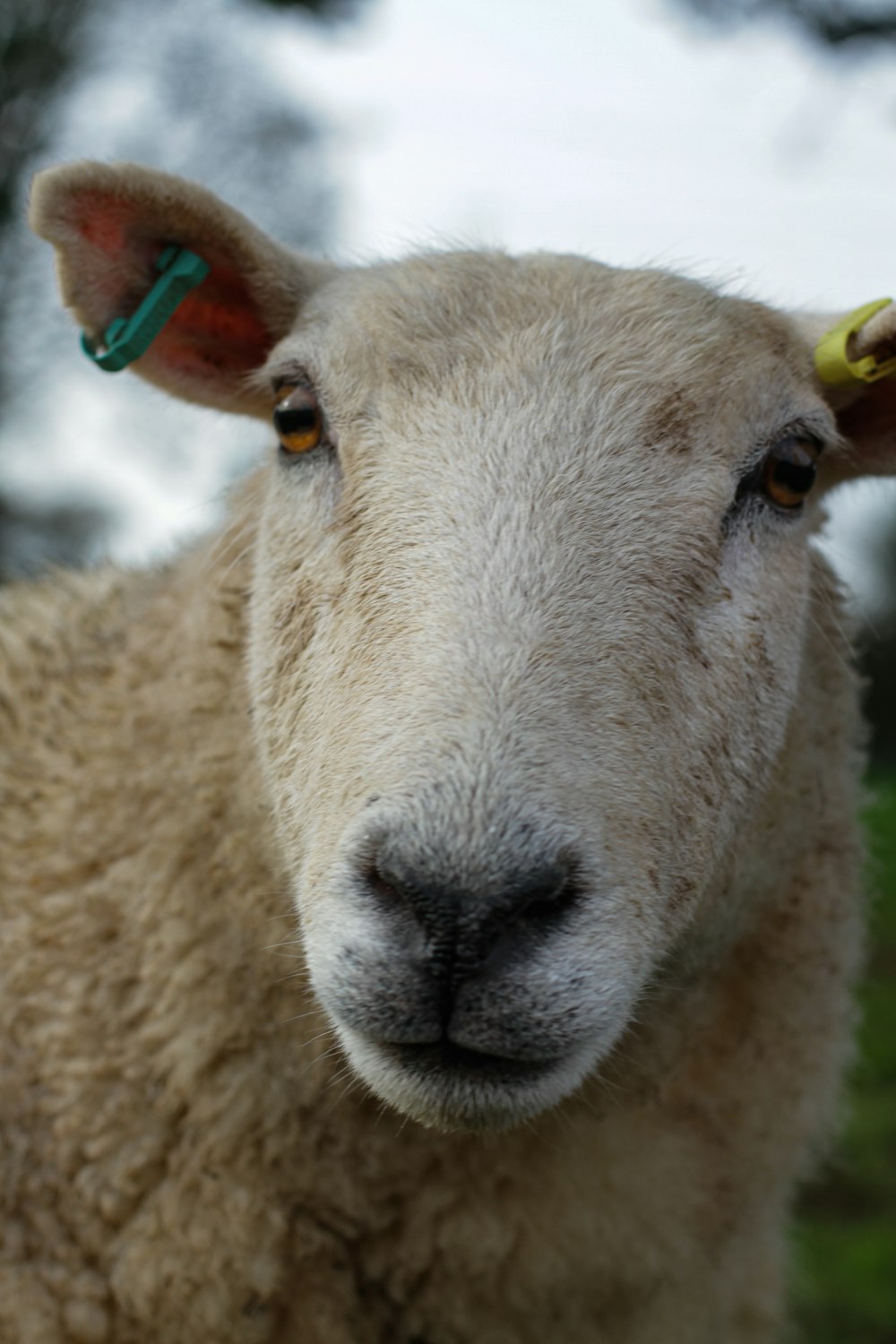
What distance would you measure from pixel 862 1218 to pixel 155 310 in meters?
5.54

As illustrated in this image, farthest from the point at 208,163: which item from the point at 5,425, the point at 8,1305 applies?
the point at 8,1305

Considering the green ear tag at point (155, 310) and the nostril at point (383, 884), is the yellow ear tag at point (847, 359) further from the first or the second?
the nostril at point (383, 884)

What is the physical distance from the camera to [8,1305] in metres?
2.62

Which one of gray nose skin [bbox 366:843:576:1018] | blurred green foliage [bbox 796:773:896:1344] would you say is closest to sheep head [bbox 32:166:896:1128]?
gray nose skin [bbox 366:843:576:1018]

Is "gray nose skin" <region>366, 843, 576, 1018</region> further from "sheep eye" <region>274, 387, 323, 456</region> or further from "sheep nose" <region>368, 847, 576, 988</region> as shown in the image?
"sheep eye" <region>274, 387, 323, 456</region>

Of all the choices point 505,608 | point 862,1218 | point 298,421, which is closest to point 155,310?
point 298,421

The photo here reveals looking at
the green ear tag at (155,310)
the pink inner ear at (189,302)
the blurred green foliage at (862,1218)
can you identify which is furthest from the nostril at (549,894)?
the blurred green foliage at (862,1218)

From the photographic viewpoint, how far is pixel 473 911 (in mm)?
1854

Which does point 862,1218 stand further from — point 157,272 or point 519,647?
point 157,272

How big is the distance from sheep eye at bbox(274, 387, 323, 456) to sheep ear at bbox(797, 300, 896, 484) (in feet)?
3.88

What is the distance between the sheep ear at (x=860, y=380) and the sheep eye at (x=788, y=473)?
0.77ft

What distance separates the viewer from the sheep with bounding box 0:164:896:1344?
A: 2125mm

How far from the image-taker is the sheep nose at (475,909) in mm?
1854

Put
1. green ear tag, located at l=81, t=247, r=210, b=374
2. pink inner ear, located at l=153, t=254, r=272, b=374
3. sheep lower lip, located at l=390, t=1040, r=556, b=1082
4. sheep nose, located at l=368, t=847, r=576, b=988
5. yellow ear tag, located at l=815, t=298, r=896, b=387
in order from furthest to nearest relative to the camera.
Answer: pink inner ear, located at l=153, t=254, r=272, b=374 < green ear tag, located at l=81, t=247, r=210, b=374 < yellow ear tag, located at l=815, t=298, r=896, b=387 < sheep lower lip, located at l=390, t=1040, r=556, b=1082 < sheep nose, located at l=368, t=847, r=576, b=988
